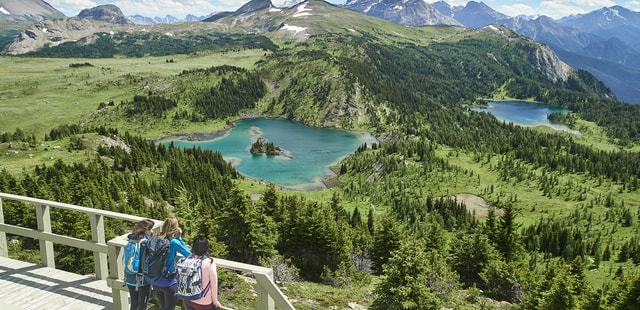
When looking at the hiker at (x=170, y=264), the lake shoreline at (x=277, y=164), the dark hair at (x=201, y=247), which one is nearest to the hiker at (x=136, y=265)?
the hiker at (x=170, y=264)

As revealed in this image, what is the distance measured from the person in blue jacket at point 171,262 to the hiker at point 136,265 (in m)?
0.34

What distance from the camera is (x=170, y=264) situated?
1025cm

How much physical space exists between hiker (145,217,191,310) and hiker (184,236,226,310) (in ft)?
2.27

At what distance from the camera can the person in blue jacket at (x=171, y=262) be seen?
1020 cm

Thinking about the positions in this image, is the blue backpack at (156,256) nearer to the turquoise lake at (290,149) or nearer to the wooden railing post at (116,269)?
the wooden railing post at (116,269)

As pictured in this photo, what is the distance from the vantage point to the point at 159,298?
10.6 m

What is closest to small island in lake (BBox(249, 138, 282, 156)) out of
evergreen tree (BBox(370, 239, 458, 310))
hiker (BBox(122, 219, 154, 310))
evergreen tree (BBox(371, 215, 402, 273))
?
evergreen tree (BBox(371, 215, 402, 273))

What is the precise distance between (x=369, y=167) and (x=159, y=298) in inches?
4498

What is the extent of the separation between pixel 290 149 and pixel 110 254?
14540 centimetres

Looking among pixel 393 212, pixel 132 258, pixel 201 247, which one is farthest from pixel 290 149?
pixel 201 247

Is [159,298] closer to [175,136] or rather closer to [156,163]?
[156,163]

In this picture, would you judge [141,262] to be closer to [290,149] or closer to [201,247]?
[201,247]

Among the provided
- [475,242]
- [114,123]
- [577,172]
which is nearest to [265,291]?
[475,242]

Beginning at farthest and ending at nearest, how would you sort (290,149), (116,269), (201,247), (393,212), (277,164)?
(290,149)
(277,164)
(393,212)
(116,269)
(201,247)
